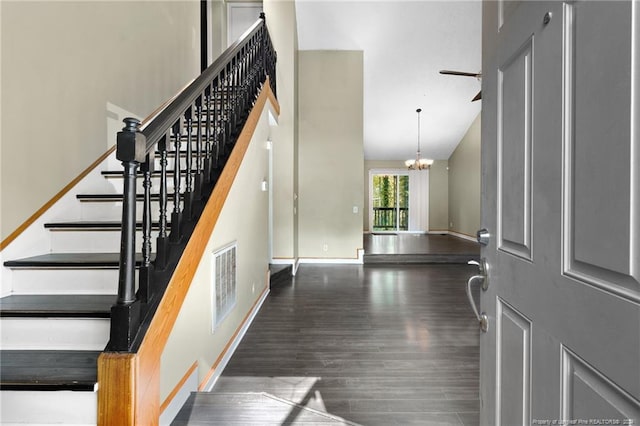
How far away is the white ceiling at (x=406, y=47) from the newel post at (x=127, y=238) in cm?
565

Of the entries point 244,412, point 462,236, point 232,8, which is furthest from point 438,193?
point 244,412

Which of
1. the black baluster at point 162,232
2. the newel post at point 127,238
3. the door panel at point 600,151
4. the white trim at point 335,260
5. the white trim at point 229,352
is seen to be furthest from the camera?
the white trim at point 335,260

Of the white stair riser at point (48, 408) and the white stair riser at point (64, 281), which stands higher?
the white stair riser at point (64, 281)

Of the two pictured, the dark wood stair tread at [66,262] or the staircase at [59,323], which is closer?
the staircase at [59,323]

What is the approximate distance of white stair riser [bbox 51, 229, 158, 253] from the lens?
2.10 meters

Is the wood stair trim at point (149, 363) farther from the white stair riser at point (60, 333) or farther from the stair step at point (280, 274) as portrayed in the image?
the stair step at point (280, 274)

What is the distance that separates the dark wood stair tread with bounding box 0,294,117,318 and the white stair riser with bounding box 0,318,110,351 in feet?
0.08

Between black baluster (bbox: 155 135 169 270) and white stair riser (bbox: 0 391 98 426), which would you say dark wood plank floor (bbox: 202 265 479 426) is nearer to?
white stair riser (bbox: 0 391 98 426)

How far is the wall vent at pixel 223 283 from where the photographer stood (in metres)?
2.25

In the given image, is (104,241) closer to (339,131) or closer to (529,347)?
(529,347)

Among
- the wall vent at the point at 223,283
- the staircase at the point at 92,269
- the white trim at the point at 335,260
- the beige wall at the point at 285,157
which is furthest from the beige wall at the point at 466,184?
the staircase at the point at 92,269

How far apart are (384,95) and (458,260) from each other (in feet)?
14.5

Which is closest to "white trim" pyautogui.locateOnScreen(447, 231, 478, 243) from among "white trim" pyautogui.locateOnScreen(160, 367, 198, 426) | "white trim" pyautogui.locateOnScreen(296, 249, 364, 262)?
"white trim" pyautogui.locateOnScreen(296, 249, 364, 262)

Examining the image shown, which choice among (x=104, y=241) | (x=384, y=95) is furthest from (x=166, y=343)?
(x=384, y=95)
